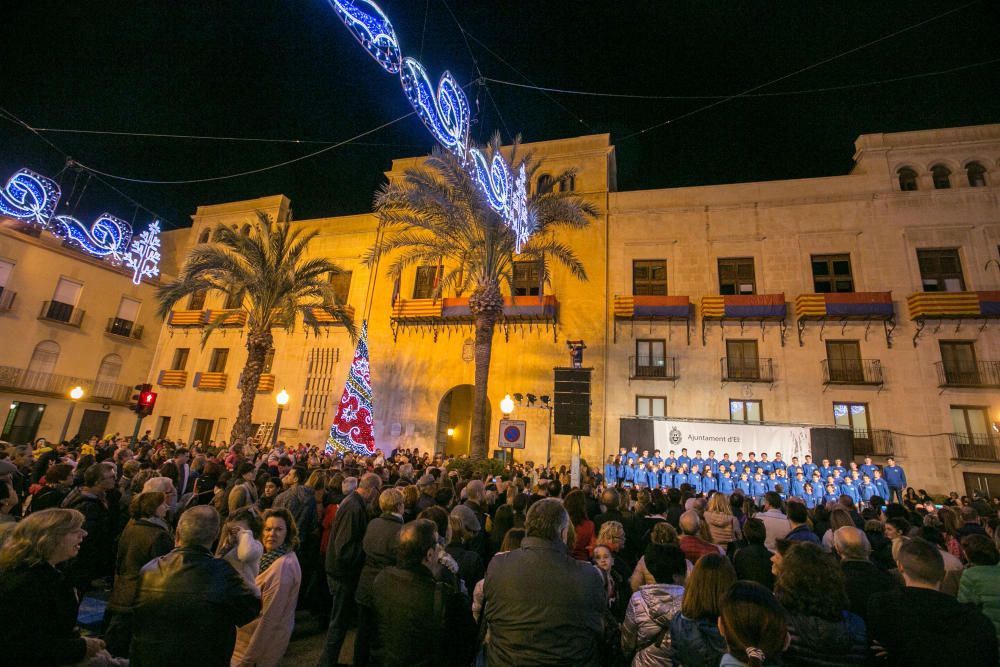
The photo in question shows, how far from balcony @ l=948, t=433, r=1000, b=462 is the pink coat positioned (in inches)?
883

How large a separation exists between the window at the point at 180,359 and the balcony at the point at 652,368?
1036 inches

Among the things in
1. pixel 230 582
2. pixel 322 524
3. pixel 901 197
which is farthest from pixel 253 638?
pixel 901 197

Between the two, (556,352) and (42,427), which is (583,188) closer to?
(556,352)

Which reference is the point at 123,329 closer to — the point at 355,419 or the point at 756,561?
the point at 355,419

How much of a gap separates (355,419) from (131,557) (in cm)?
964

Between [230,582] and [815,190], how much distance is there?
81.8 ft

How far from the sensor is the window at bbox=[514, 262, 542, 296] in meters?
22.9

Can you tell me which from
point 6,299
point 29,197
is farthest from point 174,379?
point 29,197

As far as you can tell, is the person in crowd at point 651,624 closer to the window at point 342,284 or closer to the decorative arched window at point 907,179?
the window at point 342,284

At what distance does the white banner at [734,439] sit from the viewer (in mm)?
16250

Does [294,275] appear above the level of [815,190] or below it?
below

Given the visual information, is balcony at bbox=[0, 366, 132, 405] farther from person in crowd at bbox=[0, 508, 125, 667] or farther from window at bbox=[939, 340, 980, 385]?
window at bbox=[939, 340, 980, 385]

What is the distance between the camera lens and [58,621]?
2346mm

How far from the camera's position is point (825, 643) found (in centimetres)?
241
